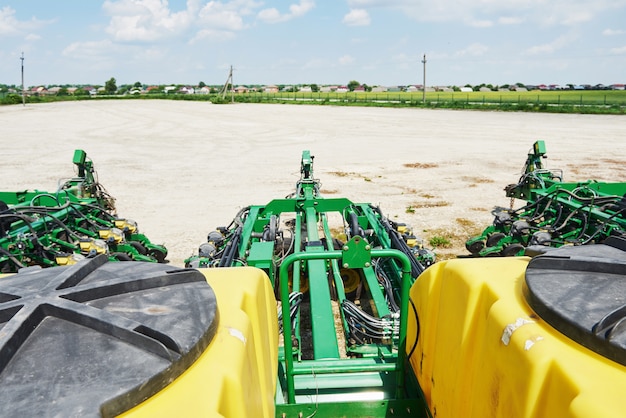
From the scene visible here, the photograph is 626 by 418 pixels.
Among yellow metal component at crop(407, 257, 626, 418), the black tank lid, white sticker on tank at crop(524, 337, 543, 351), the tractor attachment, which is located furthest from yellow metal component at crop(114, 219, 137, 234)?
white sticker on tank at crop(524, 337, 543, 351)

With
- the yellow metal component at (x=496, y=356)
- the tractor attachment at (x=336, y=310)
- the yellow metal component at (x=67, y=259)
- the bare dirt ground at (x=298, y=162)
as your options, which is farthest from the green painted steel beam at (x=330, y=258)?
the bare dirt ground at (x=298, y=162)

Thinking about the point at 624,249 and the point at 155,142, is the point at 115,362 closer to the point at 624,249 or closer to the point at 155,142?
the point at 624,249

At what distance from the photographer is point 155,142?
22.0 metres

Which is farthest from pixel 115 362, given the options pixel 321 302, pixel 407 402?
pixel 321 302

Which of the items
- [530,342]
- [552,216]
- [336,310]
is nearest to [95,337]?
[530,342]

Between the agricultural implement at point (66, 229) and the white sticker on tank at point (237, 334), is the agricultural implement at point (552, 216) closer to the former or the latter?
the white sticker on tank at point (237, 334)

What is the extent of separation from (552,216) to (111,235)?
21.0ft

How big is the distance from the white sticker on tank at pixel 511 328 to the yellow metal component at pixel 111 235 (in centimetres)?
597

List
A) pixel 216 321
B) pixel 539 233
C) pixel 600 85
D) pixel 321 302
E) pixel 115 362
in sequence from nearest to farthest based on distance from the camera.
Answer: pixel 115 362, pixel 216 321, pixel 321 302, pixel 539 233, pixel 600 85

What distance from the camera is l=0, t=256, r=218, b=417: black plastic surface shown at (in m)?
1.26

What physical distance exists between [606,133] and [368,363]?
26248mm

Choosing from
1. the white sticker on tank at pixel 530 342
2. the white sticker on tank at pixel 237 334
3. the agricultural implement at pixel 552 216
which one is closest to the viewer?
the white sticker on tank at pixel 530 342

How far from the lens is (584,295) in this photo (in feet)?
5.70

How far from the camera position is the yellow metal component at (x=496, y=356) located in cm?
147
